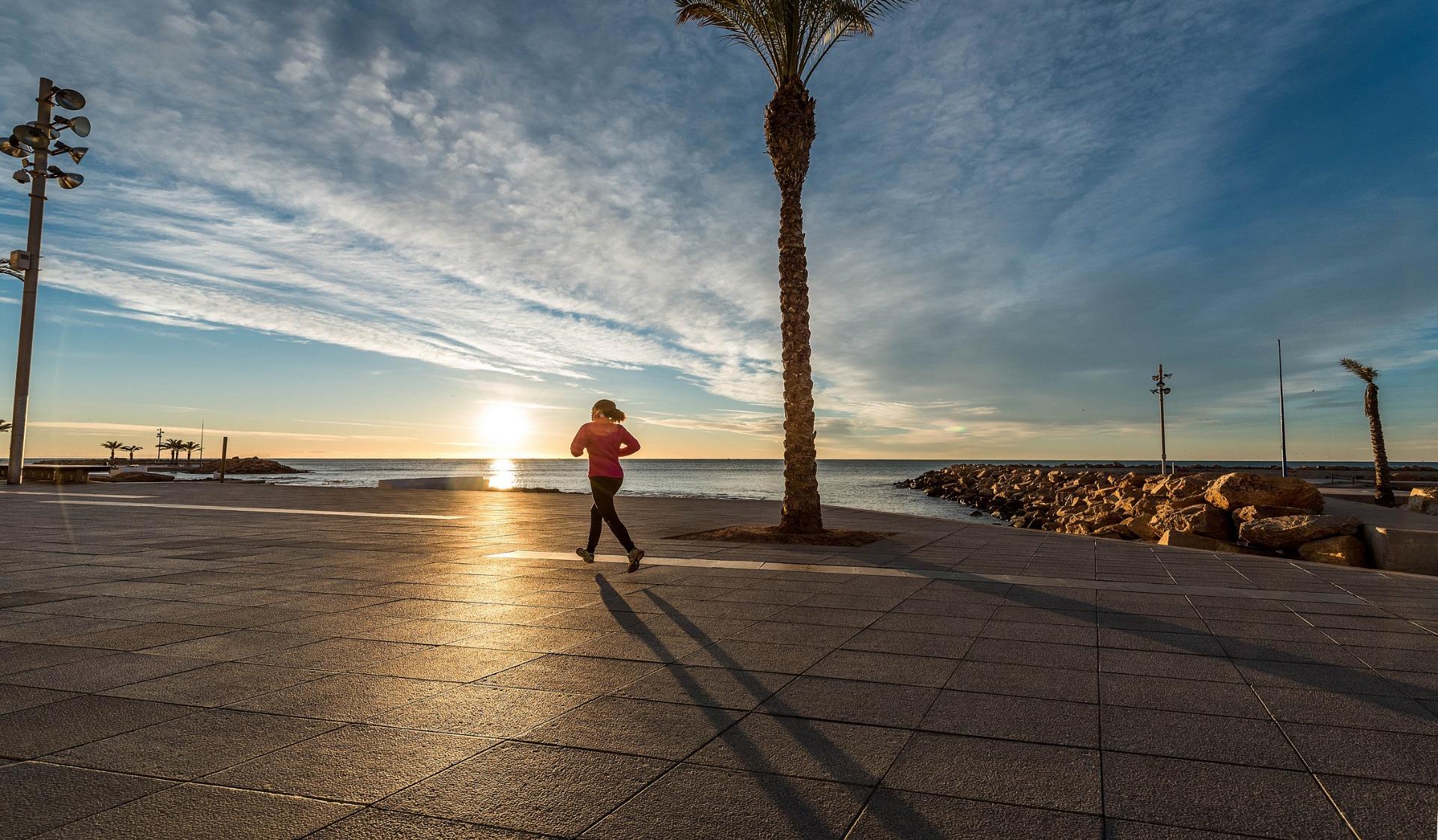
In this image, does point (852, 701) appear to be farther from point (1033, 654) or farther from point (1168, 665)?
point (1168, 665)

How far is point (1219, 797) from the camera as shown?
267cm

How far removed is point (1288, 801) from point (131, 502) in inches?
797

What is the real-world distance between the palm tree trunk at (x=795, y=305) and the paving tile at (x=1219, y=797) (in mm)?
8325

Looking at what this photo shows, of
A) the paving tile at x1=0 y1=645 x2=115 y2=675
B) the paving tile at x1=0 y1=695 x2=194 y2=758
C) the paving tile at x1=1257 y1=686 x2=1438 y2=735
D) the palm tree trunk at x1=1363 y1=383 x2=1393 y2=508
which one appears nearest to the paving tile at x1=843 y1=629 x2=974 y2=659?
the paving tile at x1=1257 y1=686 x2=1438 y2=735

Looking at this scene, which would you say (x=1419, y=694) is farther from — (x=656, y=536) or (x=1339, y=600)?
(x=656, y=536)

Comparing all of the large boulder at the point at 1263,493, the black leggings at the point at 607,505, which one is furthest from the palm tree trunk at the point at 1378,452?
the black leggings at the point at 607,505

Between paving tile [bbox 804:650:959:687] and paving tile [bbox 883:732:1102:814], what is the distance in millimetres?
842

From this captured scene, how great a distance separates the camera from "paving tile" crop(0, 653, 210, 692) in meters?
3.79

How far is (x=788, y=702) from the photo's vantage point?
3.67m

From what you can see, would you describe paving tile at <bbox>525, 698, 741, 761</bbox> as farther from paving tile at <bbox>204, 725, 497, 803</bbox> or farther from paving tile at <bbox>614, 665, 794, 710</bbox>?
paving tile at <bbox>204, 725, 497, 803</bbox>

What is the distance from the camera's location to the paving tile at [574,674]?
12.9ft

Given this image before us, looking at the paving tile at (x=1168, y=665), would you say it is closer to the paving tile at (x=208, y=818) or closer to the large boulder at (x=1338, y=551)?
the paving tile at (x=208, y=818)

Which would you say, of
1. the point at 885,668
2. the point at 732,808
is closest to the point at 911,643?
the point at 885,668

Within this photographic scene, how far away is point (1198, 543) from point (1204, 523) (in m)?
0.53
